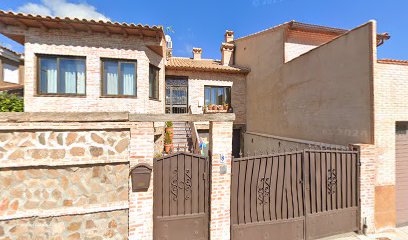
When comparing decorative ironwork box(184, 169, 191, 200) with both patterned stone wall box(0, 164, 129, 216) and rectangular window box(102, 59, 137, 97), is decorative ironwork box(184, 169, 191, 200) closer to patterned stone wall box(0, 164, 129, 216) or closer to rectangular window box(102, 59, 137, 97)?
patterned stone wall box(0, 164, 129, 216)

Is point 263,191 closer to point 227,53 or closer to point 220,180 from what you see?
point 220,180

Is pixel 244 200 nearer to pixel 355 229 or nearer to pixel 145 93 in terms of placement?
pixel 355 229

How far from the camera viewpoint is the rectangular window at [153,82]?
360 inches

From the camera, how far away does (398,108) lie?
17.9 feet

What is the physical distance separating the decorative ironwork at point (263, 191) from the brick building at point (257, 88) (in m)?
0.91

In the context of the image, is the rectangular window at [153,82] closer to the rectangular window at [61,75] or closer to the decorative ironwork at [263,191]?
the rectangular window at [61,75]

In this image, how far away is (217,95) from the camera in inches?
545

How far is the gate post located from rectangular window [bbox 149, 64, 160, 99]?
5900 mm

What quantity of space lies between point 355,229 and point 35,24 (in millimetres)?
13107

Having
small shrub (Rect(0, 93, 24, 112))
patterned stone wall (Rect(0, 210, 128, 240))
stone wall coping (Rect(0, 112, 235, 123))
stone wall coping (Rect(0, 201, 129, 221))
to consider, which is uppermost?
small shrub (Rect(0, 93, 24, 112))

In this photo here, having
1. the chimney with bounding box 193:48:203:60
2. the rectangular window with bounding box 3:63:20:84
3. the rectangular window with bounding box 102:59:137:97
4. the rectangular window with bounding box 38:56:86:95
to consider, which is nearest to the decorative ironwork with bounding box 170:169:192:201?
the rectangular window with bounding box 102:59:137:97

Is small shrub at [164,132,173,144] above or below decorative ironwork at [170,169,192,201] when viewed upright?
above

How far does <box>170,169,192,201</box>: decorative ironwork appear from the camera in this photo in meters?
4.20

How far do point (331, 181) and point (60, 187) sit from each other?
6730 millimetres
